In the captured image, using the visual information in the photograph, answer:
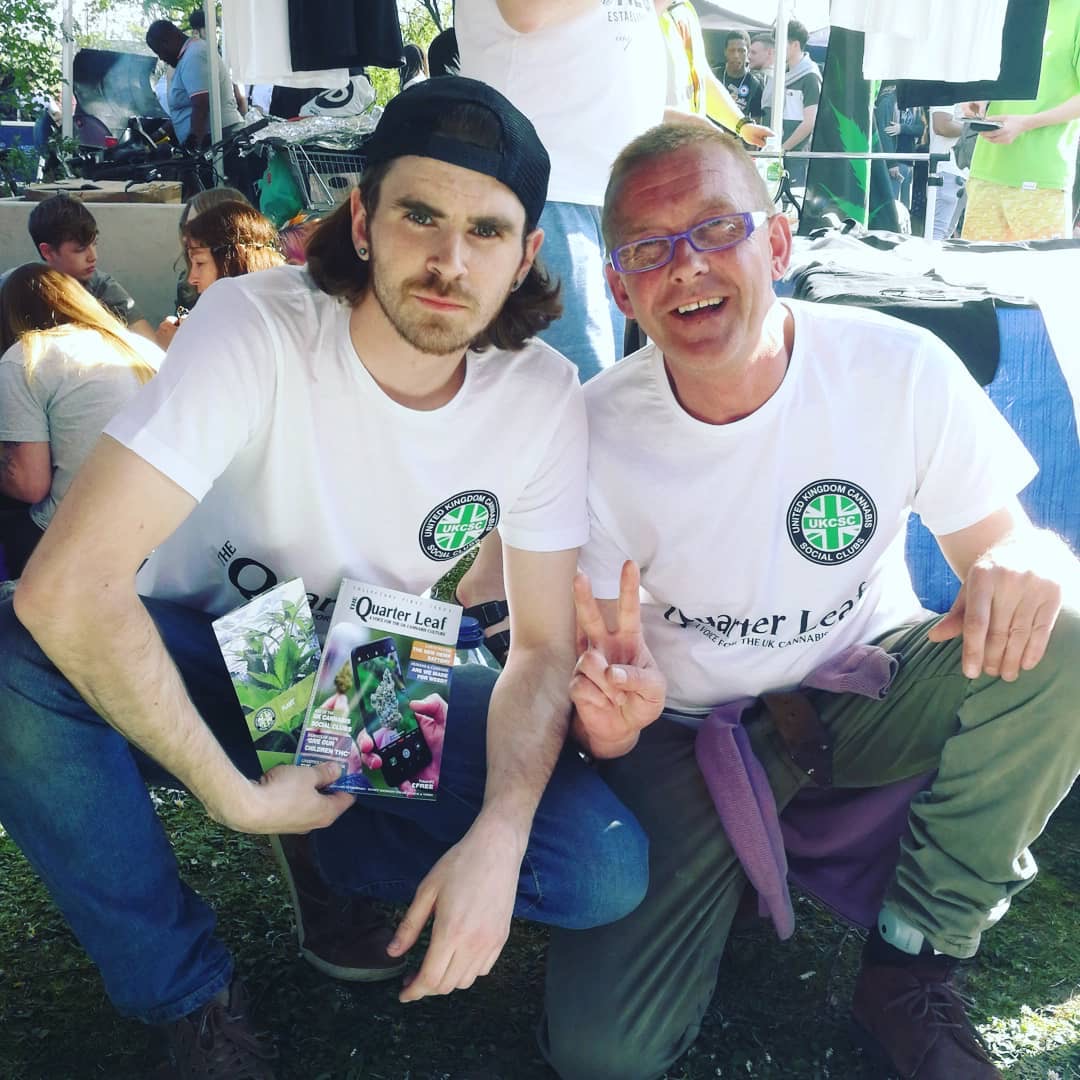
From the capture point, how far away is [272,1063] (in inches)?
73.1

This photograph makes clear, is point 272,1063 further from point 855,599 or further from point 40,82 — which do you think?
point 40,82

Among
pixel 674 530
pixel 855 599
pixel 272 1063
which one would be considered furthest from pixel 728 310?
pixel 272 1063

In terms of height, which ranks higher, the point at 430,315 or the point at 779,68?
the point at 779,68

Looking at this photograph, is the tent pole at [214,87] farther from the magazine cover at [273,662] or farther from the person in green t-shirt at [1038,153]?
the magazine cover at [273,662]

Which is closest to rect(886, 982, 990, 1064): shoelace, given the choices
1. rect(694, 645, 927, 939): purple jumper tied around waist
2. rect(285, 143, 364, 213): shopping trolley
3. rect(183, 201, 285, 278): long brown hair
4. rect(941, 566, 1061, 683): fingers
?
rect(694, 645, 927, 939): purple jumper tied around waist

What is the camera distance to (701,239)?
204cm

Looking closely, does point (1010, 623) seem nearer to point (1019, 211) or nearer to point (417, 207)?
point (417, 207)

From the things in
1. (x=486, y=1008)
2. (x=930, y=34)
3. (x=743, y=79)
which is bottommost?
(x=486, y=1008)

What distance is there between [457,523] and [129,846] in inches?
29.9

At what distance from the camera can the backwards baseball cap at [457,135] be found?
1925 mm

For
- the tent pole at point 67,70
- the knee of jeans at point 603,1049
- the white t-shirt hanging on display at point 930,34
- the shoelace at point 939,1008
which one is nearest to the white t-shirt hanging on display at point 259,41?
the white t-shirt hanging on display at point 930,34

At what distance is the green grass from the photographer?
75.1 inches

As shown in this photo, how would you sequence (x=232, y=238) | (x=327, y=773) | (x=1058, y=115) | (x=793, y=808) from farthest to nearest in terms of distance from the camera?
(x=1058, y=115) → (x=232, y=238) → (x=793, y=808) → (x=327, y=773)

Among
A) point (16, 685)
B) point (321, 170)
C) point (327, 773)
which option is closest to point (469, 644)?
point (327, 773)
